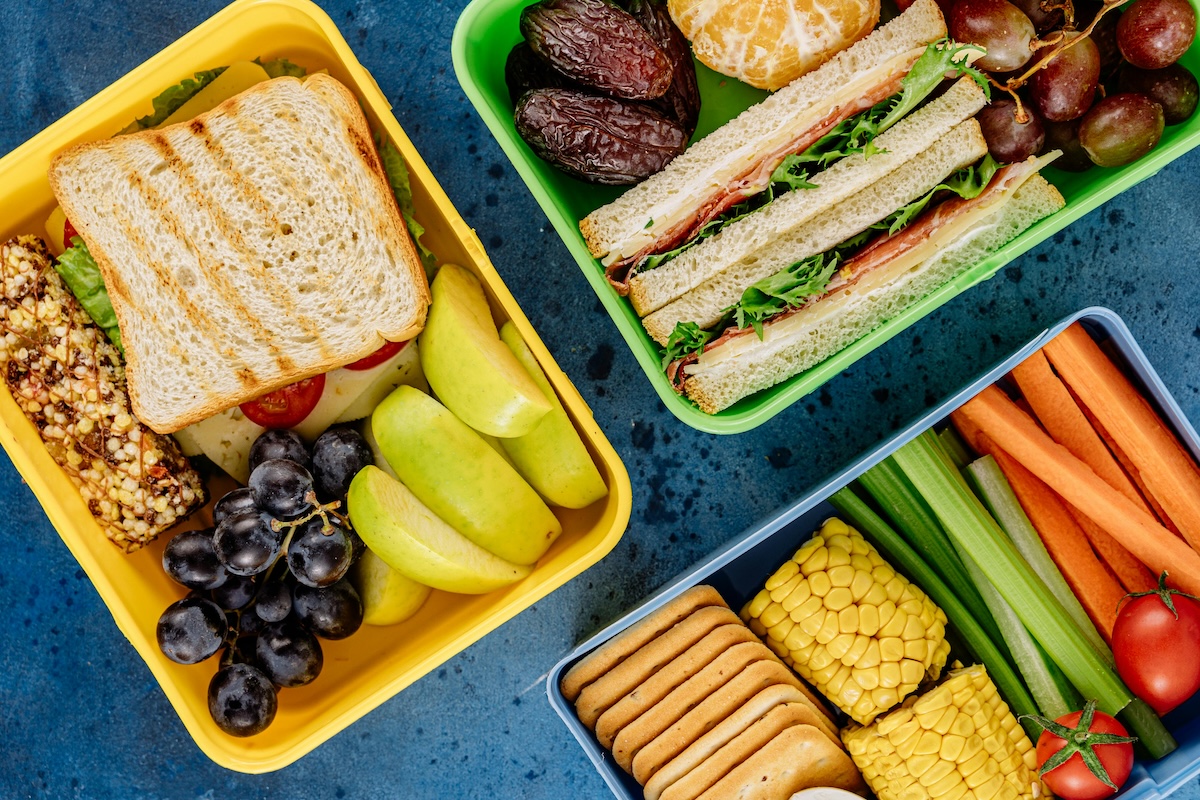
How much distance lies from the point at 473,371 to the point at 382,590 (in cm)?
40

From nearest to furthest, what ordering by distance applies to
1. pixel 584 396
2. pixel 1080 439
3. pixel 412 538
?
1. pixel 412 538
2. pixel 1080 439
3. pixel 584 396

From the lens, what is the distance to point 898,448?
136cm

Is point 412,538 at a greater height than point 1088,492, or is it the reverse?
point 412,538

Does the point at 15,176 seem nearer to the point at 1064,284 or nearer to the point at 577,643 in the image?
the point at 577,643

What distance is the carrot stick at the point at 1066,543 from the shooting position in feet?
4.71

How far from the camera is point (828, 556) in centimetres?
141

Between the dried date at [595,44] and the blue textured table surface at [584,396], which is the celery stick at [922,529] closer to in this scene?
the blue textured table surface at [584,396]

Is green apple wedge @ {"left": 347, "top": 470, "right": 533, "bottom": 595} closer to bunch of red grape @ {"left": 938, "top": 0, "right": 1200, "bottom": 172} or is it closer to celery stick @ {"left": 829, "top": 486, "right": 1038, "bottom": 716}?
celery stick @ {"left": 829, "top": 486, "right": 1038, "bottom": 716}

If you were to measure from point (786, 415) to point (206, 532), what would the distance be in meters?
0.99

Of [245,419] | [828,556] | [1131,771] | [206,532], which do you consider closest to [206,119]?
[245,419]

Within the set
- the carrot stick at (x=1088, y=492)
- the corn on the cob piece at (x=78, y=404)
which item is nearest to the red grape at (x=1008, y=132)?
the carrot stick at (x=1088, y=492)

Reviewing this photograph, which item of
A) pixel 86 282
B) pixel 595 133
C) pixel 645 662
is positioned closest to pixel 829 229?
pixel 595 133

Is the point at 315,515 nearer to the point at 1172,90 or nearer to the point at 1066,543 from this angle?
the point at 1066,543

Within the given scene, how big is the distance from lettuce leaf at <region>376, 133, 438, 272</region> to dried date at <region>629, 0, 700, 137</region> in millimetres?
415
